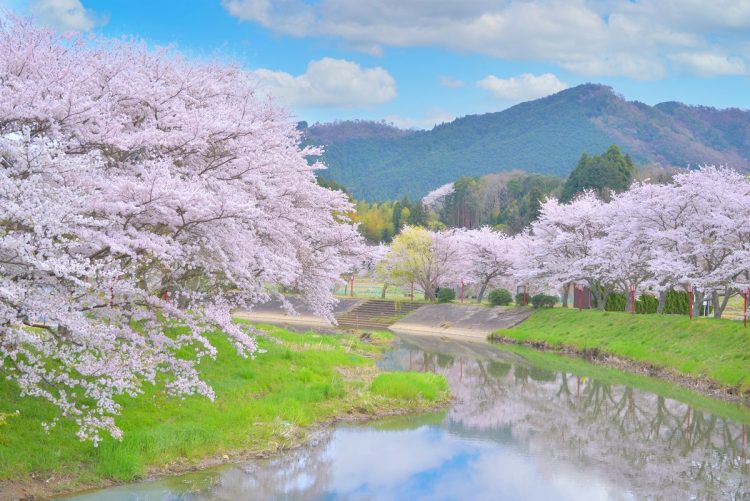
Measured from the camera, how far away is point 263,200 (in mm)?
16250

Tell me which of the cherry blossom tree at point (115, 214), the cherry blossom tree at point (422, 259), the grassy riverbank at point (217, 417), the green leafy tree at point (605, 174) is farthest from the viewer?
the green leafy tree at point (605, 174)

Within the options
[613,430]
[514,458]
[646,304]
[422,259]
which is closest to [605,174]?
[422,259]

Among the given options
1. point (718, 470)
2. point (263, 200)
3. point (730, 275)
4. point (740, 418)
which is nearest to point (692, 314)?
point (730, 275)

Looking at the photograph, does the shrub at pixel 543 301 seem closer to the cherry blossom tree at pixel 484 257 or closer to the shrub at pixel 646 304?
the shrub at pixel 646 304

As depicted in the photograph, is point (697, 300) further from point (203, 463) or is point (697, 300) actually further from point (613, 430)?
point (203, 463)

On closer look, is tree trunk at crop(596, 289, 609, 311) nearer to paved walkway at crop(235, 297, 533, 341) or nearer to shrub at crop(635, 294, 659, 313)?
shrub at crop(635, 294, 659, 313)

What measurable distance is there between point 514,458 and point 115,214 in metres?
9.92

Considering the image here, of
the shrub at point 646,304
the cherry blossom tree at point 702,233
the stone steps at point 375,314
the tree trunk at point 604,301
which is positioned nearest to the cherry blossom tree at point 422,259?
the stone steps at point 375,314

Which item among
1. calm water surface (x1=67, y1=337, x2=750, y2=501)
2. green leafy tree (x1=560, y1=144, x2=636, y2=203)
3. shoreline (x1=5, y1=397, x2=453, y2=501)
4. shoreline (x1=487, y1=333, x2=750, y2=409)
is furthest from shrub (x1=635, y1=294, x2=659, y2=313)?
green leafy tree (x1=560, y1=144, x2=636, y2=203)

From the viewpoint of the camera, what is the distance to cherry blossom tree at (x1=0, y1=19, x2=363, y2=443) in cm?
973

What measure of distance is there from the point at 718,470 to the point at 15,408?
13.7 m

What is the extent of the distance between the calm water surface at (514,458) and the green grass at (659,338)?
3.12m

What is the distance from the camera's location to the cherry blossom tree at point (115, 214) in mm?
9727

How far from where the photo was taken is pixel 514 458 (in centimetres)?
1634
